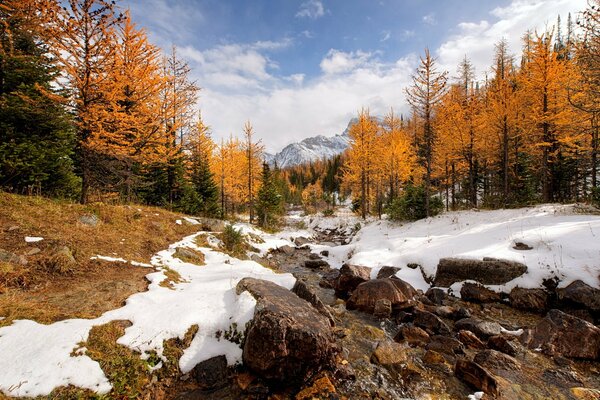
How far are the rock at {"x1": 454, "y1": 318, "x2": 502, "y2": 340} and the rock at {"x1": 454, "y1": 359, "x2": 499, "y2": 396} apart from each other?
1.95 m

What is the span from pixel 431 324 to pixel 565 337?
2772 mm

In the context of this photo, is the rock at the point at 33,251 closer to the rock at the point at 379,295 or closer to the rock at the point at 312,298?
the rock at the point at 312,298

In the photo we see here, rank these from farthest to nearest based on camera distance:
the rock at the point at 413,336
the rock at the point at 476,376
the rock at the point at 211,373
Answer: the rock at the point at 413,336
the rock at the point at 476,376
the rock at the point at 211,373

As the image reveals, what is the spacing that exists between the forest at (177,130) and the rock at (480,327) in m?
6.64

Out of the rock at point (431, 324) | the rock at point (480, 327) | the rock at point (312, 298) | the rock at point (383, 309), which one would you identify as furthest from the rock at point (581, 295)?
the rock at point (312, 298)

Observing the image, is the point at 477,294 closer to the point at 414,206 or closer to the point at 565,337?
the point at 565,337

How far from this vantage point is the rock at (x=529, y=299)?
7.63 m

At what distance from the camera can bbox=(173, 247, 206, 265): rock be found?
10078 millimetres

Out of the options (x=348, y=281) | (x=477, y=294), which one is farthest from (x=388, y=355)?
(x=477, y=294)

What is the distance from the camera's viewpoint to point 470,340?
21.0 ft

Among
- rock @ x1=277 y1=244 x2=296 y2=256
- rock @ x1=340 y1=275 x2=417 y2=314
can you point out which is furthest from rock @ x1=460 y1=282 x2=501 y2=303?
rock @ x1=277 y1=244 x2=296 y2=256

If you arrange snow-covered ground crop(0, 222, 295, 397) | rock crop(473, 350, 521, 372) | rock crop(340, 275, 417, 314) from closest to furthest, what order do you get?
snow-covered ground crop(0, 222, 295, 397) → rock crop(473, 350, 521, 372) → rock crop(340, 275, 417, 314)

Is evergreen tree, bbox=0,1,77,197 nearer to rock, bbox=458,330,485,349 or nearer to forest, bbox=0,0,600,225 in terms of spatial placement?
forest, bbox=0,0,600,225

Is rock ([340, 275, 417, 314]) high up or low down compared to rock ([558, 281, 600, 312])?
down
